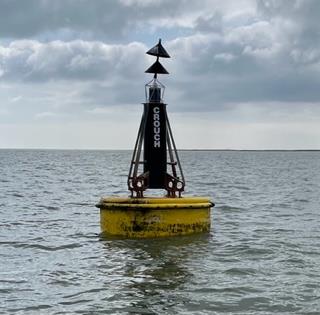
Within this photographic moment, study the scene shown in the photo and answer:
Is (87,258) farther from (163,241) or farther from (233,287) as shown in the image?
(233,287)

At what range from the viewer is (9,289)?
32.5 ft

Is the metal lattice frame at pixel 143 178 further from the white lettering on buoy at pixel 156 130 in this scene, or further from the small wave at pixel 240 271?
the small wave at pixel 240 271

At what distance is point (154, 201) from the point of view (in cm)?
1342

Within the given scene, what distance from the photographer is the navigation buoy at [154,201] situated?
531 inches

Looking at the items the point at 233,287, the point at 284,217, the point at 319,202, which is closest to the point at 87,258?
the point at 233,287

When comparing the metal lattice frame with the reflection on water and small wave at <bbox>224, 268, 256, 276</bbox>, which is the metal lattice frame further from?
small wave at <bbox>224, 268, 256, 276</bbox>

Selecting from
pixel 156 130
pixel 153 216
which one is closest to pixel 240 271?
pixel 153 216

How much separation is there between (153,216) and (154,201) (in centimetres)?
32

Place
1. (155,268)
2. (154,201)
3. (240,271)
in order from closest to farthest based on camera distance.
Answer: (240,271), (155,268), (154,201)

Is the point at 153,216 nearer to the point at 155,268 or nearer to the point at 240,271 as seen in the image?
the point at 155,268

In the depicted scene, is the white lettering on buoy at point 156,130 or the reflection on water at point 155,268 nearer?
the reflection on water at point 155,268

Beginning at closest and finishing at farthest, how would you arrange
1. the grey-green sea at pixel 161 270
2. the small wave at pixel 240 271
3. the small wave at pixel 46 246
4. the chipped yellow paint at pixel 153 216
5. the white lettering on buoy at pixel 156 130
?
1. the grey-green sea at pixel 161 270
2. the small wave at pixel 240 271
3. the chipped yellow paint at pixel 153 216
4. the small wave at pixel 46 246
5. the white lettering on buoy at pixel 156 130

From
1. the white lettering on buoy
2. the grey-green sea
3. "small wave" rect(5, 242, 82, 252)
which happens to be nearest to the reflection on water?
the grey-green sea

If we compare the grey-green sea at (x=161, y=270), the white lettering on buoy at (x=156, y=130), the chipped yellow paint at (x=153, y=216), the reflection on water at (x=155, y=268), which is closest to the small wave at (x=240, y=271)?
the grey-green sea at (x=161, y=270)
